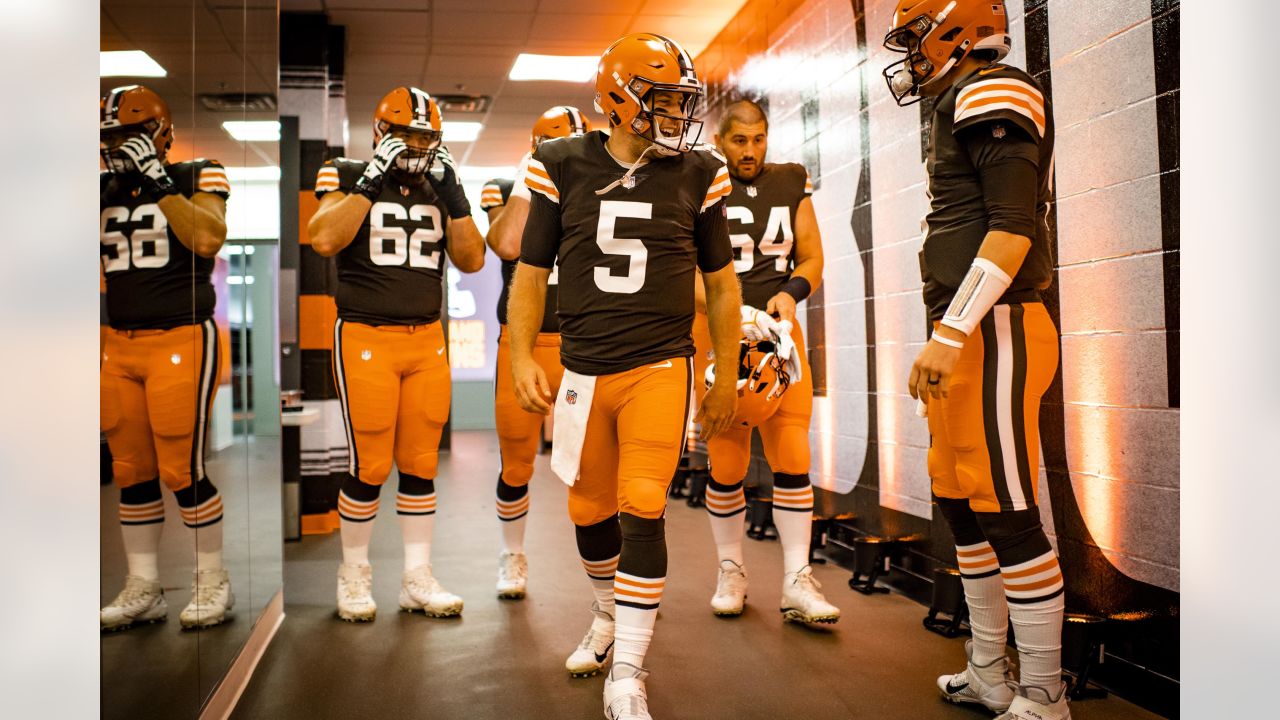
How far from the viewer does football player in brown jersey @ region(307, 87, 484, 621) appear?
131 inches

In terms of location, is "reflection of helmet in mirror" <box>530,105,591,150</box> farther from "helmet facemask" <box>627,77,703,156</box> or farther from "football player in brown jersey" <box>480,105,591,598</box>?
"helmet facemask" <box>627,77,703,156</box>

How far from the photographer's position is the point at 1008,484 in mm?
2135

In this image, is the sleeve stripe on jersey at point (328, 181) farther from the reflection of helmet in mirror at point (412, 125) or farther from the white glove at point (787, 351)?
the white glove at point (787, 351)

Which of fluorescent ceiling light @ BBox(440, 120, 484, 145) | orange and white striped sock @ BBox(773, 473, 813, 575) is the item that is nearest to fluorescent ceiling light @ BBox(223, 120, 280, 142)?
orange and white striped sock @ BBox(773, 473, 813, 575)

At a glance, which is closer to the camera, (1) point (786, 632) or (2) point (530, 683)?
(2) point (530, 683)

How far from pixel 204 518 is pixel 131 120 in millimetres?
1027

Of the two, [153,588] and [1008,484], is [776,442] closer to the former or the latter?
[1008,484]

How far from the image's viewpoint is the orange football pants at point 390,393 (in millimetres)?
3342

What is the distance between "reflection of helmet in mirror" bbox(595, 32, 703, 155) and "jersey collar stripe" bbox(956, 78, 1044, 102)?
61cm

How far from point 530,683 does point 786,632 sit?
94 cm

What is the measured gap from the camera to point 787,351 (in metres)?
3.12

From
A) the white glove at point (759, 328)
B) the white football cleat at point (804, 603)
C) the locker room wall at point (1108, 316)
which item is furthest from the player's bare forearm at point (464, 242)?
the locker room wall at point (1108, 316)

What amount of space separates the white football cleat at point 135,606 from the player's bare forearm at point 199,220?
0.66 metres
